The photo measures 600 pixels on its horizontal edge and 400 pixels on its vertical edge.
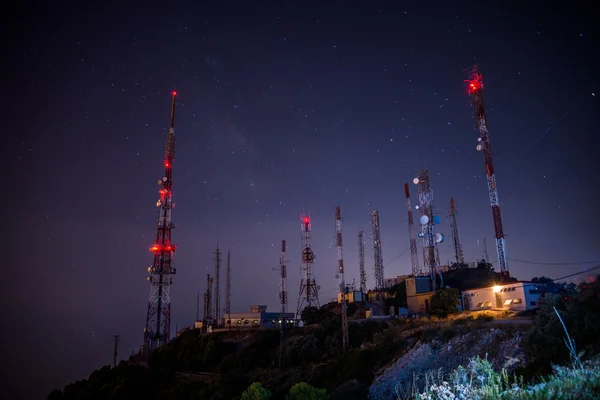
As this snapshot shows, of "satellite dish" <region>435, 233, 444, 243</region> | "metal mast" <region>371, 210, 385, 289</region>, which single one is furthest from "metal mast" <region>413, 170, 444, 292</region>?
"metal mast" <region>371, 210, 385, 289</region>

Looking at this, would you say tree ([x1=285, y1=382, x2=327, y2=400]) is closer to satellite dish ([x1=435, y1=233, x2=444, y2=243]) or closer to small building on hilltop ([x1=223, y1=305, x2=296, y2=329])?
satellite dish ([x1=435, y1=233, x2=444, y2=243])

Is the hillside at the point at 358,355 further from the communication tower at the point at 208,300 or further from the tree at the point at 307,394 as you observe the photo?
the communication tower at the point at 208,300

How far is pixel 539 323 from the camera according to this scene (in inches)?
841

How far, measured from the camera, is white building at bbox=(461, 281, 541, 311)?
122 ft

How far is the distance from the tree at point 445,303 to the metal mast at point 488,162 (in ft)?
16.5

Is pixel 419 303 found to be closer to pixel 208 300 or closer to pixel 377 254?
pixel 377 254

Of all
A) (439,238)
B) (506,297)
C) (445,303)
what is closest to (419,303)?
(439,238)

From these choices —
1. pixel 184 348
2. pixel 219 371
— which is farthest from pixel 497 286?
pixel 184 348

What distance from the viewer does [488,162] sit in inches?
1747

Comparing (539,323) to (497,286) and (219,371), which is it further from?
(219,371)

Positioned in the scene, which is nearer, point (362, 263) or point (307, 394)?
point (307, 394)

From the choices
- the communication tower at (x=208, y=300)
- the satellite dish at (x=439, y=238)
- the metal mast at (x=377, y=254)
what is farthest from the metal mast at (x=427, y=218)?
the communication tower at (x=208, y=300)

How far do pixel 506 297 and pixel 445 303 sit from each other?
5.38 metres

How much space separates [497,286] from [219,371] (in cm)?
2896
